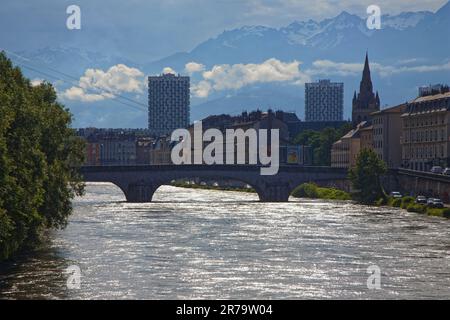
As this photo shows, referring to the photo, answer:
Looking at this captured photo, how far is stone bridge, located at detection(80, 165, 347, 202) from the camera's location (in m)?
125

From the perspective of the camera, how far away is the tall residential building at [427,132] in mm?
122556

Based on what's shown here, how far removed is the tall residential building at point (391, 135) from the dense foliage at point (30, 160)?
246 ft

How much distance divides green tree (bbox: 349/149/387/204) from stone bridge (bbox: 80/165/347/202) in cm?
1150

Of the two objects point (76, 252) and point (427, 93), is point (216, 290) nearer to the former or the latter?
point (76, 252)

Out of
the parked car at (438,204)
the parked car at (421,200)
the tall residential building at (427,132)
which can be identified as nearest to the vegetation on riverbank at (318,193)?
the tall residential building at (427,132)

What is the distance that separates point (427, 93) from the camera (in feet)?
444

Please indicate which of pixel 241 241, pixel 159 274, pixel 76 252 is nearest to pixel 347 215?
pixel 241 241

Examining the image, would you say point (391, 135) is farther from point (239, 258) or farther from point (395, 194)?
point (239, 258)

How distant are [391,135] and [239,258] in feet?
296

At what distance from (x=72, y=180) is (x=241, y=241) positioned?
13.2 meters

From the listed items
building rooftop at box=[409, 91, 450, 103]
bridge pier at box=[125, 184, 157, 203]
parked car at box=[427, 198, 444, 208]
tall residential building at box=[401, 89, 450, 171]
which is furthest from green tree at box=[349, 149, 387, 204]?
bridge pier at box=[125, 184, 157, 203]

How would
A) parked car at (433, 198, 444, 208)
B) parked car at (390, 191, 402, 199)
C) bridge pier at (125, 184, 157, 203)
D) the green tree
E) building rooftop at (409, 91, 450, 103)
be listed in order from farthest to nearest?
bridge pier at (125, 184, 157, 203) → building rooftop at (409, 91, 450, 103) → the green tree → parked car at (390, 191, 402, 199) → parked car at (433, 198, 444, 208)

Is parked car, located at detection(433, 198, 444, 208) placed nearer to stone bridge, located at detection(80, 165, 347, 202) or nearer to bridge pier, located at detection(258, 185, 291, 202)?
stone bridge, located at detection(80, 165, 347, 202)

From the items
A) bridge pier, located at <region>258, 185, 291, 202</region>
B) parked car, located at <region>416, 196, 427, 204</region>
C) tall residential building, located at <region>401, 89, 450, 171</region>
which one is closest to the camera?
parked car, located at <region>416, 196, 427, 204</region>
